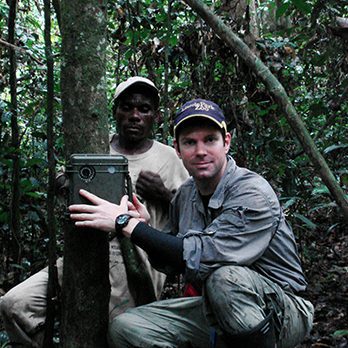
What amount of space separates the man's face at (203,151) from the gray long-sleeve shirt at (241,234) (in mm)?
82

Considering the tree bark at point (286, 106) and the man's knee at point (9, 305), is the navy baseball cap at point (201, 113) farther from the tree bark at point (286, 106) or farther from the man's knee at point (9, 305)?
the man's knee at point (9, 305)

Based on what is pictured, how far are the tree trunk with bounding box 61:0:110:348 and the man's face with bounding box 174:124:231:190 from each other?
49 cm

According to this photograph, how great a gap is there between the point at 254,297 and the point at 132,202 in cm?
80

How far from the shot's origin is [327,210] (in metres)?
6.70

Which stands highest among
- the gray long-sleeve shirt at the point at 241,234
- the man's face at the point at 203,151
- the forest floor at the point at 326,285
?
the man's face at the point at 203,151

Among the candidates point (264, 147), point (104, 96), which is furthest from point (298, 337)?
point (264, 147)

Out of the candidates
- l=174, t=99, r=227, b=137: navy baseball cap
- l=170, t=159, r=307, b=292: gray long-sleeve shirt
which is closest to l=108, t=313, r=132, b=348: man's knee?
l=170, t=159, r=307, b=292: gray long-sleeve shirt

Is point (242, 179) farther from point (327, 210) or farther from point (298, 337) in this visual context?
point (327, 210)

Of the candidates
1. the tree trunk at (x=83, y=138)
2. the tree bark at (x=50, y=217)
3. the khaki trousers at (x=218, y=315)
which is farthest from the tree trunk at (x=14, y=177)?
the khaki trousers at (x=218, y=315)

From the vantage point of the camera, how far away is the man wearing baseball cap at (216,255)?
250 cm

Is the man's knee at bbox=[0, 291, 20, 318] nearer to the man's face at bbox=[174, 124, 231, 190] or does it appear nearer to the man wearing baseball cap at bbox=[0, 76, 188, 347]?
the man wearing baseball cap at bbox=[0, 76, 188, 347]

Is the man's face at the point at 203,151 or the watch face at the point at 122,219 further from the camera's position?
the man's face at the point at 203,151

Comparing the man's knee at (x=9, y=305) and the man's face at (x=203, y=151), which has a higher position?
the man's face at (x=203, y=151)

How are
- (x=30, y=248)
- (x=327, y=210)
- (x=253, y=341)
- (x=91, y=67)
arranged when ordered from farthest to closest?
(x=327, y=210), (x=30, y=248), (x=91, y=67), (x=253, y=341)
